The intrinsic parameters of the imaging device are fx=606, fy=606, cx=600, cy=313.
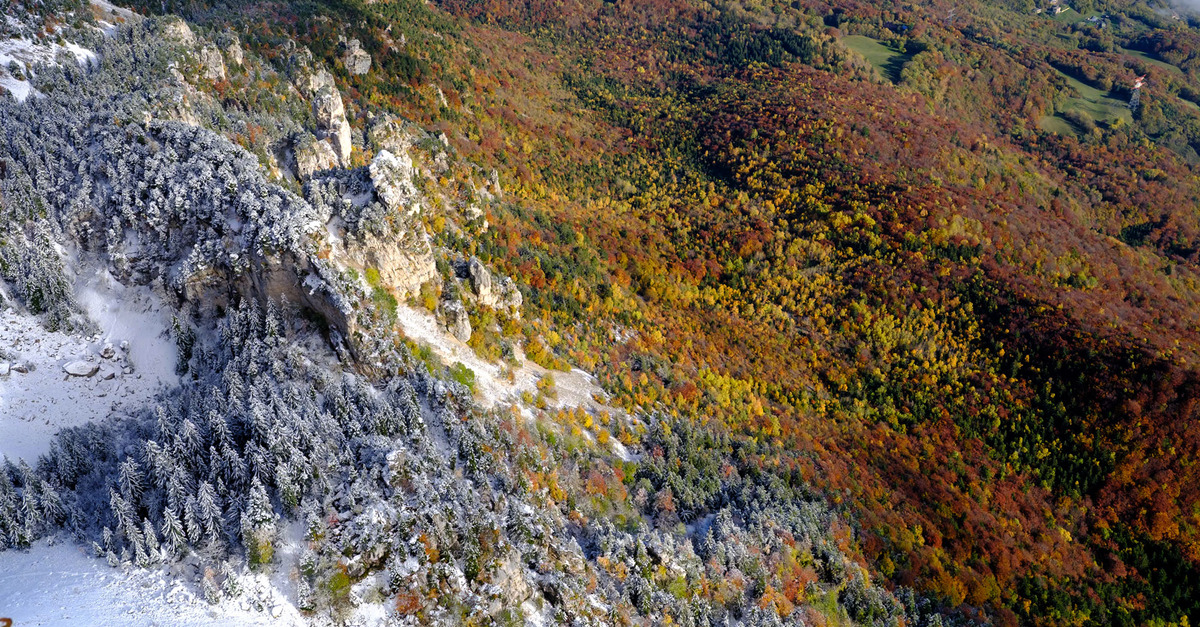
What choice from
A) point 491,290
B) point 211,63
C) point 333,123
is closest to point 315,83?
point 333,123

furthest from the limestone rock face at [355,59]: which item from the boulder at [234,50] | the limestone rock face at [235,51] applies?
the limestone rock face at [235,51]

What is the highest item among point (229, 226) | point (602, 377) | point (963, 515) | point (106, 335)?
point (229, 226)

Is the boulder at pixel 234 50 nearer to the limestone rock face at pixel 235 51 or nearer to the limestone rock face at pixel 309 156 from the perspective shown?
the limestone rock face at pixel 235 51

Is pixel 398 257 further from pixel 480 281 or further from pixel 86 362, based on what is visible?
pixel 86 362

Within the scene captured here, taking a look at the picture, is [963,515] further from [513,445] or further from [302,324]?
[302,324]

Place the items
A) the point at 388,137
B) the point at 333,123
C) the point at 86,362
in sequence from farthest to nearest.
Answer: the point at 388,137 < the point at 333,123 < the point at 86,362

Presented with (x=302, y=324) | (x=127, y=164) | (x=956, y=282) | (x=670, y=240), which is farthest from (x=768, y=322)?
(x=127, y=164)

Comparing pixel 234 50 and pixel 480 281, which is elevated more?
pixel 234 50
